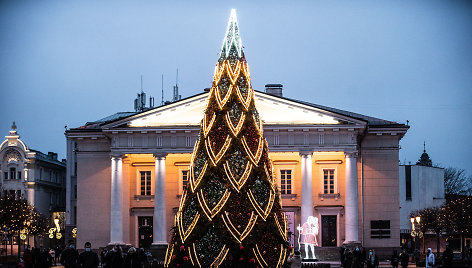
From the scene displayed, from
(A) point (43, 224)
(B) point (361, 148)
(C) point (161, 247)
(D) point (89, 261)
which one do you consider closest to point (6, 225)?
(A) point (43, 224)

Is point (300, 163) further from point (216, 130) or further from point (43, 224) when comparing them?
point (216, 130)

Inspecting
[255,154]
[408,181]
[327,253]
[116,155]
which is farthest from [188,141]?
[408,181]

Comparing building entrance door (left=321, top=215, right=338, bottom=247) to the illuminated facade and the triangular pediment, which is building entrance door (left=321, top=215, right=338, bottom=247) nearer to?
the illuminated facade

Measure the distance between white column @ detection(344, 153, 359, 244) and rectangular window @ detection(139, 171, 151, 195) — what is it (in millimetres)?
14721

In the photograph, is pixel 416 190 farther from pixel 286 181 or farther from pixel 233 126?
pixel 233 126

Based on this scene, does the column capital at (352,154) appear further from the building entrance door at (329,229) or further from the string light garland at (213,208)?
the string light garland at (213,208)

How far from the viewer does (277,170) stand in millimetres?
58250

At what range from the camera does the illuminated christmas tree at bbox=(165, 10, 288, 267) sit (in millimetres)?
27531

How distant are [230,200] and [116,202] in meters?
29.8

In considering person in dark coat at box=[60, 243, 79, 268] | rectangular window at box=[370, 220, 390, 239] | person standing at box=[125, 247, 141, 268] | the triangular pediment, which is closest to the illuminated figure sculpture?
rectangular window at box=[370, 220, 390, 239]

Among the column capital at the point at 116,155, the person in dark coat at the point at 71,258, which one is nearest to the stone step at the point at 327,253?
the column capital at the point at 116,155

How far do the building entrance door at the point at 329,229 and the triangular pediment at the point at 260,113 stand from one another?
24.4 ft

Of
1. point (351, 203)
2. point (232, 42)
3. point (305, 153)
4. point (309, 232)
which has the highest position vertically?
point (232, 42)

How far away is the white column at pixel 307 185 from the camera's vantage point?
55.0 m
